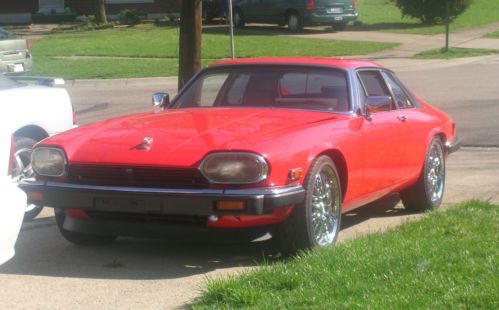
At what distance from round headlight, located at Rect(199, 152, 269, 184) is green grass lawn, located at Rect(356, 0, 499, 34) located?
26.9 metres

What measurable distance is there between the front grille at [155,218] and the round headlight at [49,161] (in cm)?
35

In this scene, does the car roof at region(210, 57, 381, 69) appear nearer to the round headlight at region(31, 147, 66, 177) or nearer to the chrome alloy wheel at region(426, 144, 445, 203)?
the chrome alloy wheel at region(426, 144, 445, 203)

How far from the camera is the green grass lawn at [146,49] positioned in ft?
77.4

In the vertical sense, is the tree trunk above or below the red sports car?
below

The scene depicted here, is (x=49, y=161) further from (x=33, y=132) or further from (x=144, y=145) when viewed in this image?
(x=33, y=132)

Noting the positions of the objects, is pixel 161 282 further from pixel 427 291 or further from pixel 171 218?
pixel 427 291

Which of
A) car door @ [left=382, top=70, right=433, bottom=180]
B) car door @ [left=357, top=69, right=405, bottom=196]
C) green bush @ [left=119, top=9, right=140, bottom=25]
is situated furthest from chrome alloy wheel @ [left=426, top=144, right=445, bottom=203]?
green bush @ [left=119, top=9, right=140, bottom=25]

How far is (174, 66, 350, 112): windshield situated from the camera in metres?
7.54

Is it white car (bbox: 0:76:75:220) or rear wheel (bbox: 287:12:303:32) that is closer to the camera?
white car (bbox: 0:76:75:220)

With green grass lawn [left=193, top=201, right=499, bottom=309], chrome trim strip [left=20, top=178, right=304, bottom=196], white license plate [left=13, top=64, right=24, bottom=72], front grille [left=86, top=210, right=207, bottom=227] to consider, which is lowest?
white license plate [left=13, top=64, right=24, bottom=72]

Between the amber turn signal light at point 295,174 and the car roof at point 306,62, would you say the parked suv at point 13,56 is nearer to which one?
the car roof at point 306,62

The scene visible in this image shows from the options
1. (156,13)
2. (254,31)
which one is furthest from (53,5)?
(254,31)

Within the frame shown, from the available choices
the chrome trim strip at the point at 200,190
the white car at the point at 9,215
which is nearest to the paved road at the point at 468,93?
the chrome trim strip at the point at 200,190

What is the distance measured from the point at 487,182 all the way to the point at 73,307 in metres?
5.45
